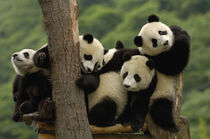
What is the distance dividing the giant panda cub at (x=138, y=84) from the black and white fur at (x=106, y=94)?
0.15 meters

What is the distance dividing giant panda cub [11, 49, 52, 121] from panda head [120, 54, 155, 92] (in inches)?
42.8

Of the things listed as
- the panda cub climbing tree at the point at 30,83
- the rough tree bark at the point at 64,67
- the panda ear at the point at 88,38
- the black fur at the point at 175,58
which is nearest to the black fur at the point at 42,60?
the rough tree bark at the point at 64,67

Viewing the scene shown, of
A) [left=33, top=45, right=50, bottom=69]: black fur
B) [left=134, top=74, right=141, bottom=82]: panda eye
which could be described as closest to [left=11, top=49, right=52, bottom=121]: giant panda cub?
[left=33, top=45, right=50, bottom=69]: black fur

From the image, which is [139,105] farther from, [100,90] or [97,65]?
[97,65]

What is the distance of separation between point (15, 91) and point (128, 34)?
16.3 metres

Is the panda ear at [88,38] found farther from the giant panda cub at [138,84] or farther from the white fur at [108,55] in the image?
the giant panda cub at [138,84]

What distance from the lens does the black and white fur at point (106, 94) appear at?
20.3ft

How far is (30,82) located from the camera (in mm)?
Result: 6438

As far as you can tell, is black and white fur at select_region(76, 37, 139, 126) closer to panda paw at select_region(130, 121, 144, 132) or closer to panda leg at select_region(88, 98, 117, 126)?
panda leg at select_region(88, 98, 117, 126)

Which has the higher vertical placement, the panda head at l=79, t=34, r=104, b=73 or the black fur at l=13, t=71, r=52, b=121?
the panda head at l=79, t=34, r=104, b=73

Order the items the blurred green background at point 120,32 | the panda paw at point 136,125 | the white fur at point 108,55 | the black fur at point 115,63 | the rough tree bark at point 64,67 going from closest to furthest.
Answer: the rough tree bark at point 64,67 < the panda paw at point 136,125 < the black fur at point 115,63 < the white fur at point 108,55 < the blurred green background at point 120,32

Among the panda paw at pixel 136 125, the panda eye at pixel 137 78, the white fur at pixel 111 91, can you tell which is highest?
the panda eye at pixel 137 78

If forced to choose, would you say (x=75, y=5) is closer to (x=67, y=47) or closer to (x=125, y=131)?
(x=67, y=47)

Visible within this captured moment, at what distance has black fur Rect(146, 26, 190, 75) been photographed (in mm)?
6398
